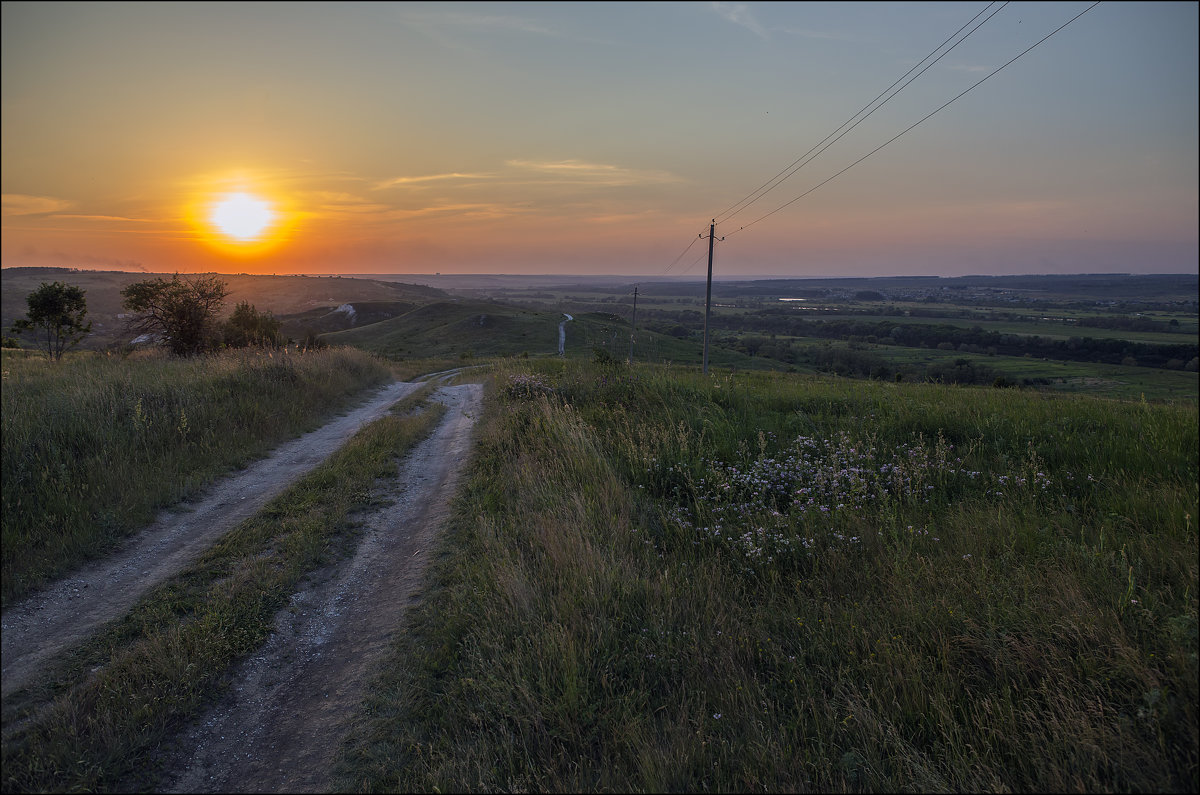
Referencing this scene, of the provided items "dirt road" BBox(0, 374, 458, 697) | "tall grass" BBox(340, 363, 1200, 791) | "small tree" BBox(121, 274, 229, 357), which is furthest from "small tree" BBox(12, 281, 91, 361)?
"tall grass" BBox(340, 363, 1200, 791)

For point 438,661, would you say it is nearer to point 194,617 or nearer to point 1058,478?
point 194,617

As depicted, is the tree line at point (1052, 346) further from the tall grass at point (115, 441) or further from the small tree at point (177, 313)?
the small tree at point (177, 313)

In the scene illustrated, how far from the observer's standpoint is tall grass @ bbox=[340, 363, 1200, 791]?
2.79 m

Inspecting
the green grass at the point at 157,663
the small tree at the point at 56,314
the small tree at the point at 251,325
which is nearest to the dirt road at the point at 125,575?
the green grass at the point at 157,663

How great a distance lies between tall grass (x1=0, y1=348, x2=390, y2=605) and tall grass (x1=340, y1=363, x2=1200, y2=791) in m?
3.90

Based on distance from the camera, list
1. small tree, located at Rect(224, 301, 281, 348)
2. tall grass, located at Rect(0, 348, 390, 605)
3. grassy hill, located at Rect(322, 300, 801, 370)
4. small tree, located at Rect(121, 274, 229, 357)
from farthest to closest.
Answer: grassy hill, located at Rect(322, 300, 801, 370), small tree, located at Rect(224, 301, 281, 348), small tree, located at Rect(121, 274, 229, 357), tall grass, located at Rect(0, 348, 390, 605)

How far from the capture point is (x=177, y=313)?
21734 mm

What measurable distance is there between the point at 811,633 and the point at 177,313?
2612 centimetres

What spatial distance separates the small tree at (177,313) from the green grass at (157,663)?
19634 mm

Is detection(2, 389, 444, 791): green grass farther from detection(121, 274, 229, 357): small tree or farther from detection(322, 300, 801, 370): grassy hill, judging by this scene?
detection(322, 300, 801, 370): grassy hill

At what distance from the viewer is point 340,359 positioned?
20.5 metres

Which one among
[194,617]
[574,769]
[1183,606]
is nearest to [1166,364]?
[1183,606]

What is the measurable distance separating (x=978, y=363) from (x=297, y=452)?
57.9 ft

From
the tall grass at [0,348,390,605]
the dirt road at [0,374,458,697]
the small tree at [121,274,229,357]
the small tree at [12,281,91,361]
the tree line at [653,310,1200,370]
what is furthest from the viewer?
the small tree at [12,281,91,361]
